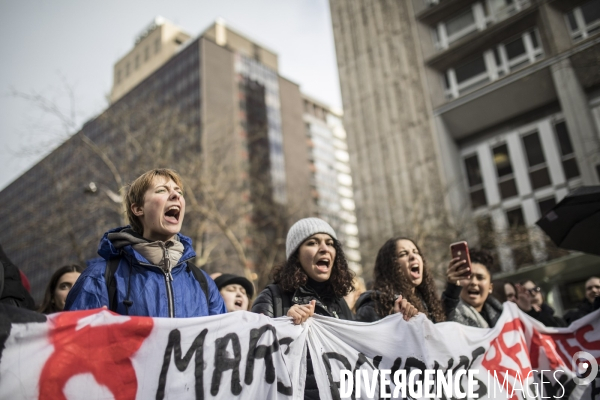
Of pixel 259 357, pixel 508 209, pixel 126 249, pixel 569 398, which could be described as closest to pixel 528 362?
pixel 569 398

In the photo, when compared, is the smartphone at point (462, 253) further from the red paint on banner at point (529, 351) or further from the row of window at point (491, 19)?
the row of window at point (491, 19)

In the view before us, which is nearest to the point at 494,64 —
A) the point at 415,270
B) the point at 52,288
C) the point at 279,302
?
the point at 415,270

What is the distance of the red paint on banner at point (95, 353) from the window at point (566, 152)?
63.9 feet

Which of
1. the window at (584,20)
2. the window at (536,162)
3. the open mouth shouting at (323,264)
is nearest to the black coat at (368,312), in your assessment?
the open mouth shouting at (323,264)

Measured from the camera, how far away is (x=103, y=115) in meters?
14.2

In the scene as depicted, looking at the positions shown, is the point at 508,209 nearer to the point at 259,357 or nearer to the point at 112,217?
the point at 112,217

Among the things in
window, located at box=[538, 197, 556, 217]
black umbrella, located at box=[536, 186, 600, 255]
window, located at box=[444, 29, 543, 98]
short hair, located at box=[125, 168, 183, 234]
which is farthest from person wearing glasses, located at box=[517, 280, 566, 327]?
window, located at box=[444, 29, 543, 98]

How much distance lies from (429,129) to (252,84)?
4306cm

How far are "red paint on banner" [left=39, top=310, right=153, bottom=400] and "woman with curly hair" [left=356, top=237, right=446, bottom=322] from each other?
178 cm

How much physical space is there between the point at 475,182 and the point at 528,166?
2277 mm

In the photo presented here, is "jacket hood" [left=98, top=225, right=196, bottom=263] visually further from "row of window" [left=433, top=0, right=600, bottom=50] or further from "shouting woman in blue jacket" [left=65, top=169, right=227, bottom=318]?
"row of window" [left=433, top=0, right=600, bottom=50]

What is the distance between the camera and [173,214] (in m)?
2.77

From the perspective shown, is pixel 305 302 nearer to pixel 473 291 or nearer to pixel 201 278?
pixel 201 278

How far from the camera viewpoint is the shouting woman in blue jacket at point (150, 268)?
2402mm
